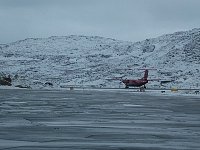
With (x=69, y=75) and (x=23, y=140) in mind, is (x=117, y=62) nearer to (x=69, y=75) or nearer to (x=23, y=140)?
(x=69, y=75)

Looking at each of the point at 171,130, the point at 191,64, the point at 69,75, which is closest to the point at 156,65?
the point at 191,64

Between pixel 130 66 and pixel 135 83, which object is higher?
pixel 130 66

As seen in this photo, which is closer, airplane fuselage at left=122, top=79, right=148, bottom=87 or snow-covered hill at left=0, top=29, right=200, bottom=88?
airplane fuselage at left=122, top=79, right=148, bottom=87

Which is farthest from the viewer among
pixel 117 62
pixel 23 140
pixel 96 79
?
pixel 117 62

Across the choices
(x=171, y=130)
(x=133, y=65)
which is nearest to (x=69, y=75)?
(x=133, y=65)

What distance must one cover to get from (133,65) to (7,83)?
7817 centimetres

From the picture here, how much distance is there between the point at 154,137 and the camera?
575 inches

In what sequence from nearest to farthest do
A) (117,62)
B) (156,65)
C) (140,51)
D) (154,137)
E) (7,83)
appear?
(154,137) < (7,83) < (156,65) < (117,62) < (140,51)

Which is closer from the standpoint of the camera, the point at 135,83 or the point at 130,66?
the point at 135,83

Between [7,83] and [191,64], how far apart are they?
66.0 meters

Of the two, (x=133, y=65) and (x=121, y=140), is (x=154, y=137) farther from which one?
(x=133, y=65)

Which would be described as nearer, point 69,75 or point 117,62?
point 69,75

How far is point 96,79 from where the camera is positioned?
141 metres

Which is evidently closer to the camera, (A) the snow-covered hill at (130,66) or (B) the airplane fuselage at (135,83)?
(B) the airplane fuselage at (135,83)
